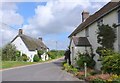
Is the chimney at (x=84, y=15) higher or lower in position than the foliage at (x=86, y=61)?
higher

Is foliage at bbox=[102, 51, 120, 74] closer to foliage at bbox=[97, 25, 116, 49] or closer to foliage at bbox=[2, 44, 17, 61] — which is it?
foliage at bbox=[97, 25, 116, 49]

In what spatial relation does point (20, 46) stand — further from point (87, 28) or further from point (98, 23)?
point (98, 23)

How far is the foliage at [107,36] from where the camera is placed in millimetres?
22558

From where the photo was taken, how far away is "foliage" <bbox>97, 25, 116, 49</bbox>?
22.6m

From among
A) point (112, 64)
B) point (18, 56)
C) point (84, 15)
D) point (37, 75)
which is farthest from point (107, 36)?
point (18, 56)

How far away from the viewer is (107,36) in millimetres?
23000

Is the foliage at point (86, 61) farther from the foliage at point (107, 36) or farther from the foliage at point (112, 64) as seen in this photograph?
the foliage at point (112, 64)

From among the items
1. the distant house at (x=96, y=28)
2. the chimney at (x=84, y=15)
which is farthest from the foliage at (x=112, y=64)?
the chimney at (x=84, y=15)

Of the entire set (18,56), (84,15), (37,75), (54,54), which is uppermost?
(84,15)

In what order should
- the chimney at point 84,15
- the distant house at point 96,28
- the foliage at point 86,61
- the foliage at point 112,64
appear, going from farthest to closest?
the chimney at point 84,15 < the foliage at point 86,61 < the distant house at point 96,28 < the foliage at point 112,64

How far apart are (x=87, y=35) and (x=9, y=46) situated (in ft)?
90.1

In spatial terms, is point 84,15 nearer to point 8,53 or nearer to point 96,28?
point 96,28

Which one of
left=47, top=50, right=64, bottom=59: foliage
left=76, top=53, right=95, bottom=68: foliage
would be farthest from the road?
left=47, top=50, right=64, bottom=59: foliage

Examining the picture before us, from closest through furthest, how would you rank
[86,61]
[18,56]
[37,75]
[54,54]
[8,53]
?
[37,75] → [86,61] → [8,53] → [18,56] → [54,54]
